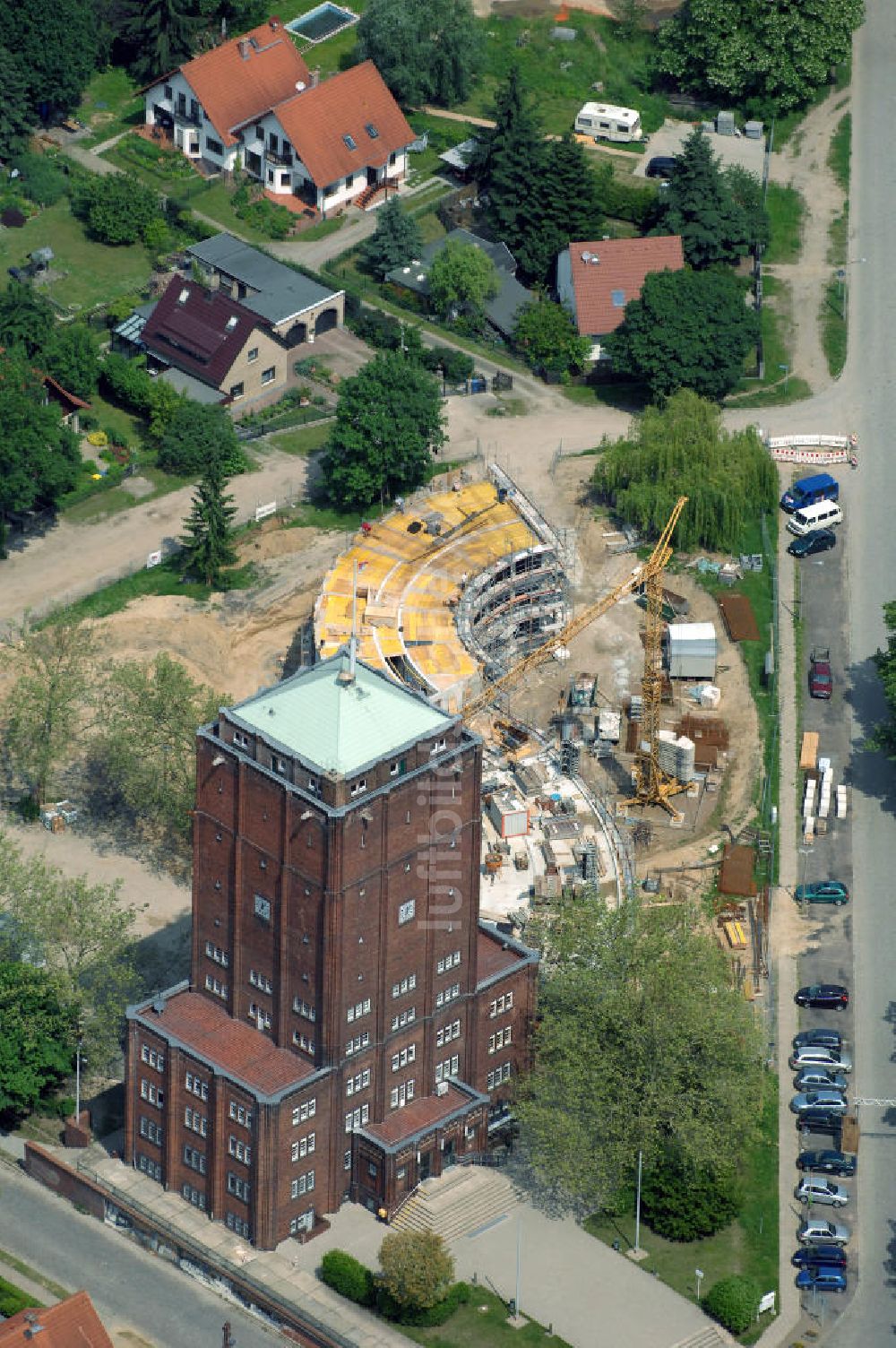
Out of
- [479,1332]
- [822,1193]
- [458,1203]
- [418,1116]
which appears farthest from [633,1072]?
[479,1332]

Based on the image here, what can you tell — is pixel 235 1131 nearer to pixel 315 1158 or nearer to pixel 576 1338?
pixel 315 1158

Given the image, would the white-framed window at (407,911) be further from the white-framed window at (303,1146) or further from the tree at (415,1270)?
the tree at (415,1270)

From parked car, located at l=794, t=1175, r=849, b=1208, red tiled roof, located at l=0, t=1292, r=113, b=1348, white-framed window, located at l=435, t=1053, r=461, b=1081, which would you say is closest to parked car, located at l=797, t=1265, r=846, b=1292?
parked car, located at l=794, t=1175, r=849, b=1208

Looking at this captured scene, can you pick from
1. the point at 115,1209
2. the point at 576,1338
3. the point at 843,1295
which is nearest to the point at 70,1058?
the point at 115,1209

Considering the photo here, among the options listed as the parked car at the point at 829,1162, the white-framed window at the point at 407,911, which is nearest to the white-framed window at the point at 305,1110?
the white-framed window at the point at 407,911

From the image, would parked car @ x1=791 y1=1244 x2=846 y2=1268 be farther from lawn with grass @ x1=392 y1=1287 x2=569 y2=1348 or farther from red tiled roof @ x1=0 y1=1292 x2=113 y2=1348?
red tiled roof @ x1=0 y1=1292 x2=113 y2=1348

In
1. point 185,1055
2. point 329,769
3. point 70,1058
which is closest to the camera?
point 329,769

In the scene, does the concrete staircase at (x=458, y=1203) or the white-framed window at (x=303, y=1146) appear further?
the concrete staircase at (x=458, y=1203)
